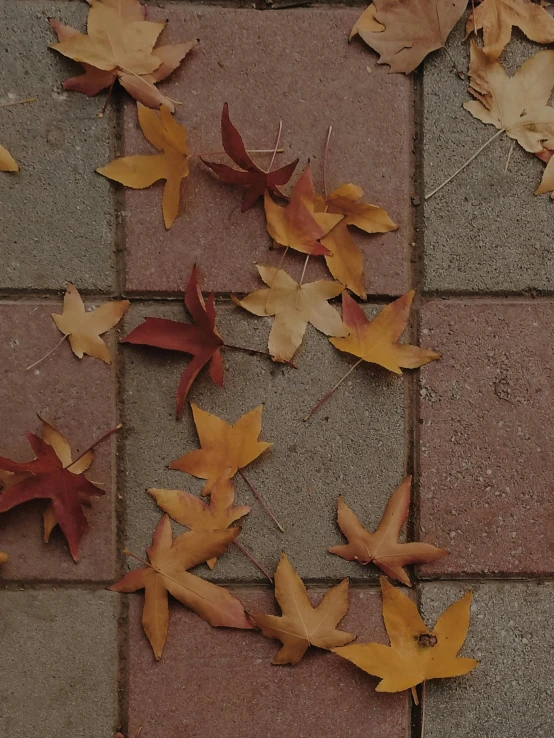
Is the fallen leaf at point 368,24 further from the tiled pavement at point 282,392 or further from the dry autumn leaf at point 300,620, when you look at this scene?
the dry autumn leaf at point 300,620

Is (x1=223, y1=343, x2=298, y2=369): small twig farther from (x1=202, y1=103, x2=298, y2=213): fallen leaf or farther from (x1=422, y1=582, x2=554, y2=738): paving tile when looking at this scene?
(x1=422, y1=582, x2=554, y2=738): paving tile

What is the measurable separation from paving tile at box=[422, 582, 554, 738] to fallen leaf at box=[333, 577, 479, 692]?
1.3 inches

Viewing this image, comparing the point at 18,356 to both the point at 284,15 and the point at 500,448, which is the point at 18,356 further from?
the point at 500,448

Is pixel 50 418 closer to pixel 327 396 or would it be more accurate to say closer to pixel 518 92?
pixel 327 396

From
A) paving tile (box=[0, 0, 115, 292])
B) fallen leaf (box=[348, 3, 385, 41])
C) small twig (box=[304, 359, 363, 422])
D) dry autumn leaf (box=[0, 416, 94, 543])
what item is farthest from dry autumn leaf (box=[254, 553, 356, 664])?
fallen leaf (box=[348, 3, 385, 41])

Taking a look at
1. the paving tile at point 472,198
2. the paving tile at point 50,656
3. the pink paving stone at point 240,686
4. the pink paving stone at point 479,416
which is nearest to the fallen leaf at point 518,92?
the paving tile at point 472,198

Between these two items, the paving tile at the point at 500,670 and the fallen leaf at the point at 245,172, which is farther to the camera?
the paving tile at the point at 500,670

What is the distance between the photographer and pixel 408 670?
109 centimetres

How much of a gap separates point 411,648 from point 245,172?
33.0 inches

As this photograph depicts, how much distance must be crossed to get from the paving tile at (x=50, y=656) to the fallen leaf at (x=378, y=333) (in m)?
0.60

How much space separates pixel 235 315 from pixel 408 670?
2.18 ft

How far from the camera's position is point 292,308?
1097 millimetres

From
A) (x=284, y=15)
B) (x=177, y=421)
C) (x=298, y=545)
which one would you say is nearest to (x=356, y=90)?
(x=284, y=15)

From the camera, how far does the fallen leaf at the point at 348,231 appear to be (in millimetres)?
1084
